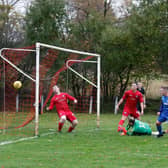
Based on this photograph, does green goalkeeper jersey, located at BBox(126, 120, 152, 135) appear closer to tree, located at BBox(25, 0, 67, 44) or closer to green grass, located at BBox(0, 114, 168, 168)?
green grass, located at BBox(0, 114, 168, 168)

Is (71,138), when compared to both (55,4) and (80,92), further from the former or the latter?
(55,4)

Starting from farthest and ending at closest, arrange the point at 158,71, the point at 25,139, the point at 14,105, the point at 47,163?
the point at 158,71 → the point at 14,105 → the point at 25,139 → the point at 47,163

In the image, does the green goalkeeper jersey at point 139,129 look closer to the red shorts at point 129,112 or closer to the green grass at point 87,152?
the green grass at point 87,152

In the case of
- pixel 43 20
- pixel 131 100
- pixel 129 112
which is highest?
pixel 43 20

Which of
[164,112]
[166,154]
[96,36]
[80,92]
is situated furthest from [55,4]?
[166,154]

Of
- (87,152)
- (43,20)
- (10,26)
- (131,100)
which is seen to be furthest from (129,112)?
(10,26)

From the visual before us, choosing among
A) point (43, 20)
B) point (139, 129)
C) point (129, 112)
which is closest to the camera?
point (139, 129)

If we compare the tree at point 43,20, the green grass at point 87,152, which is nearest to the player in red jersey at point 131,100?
the green grass at point 87,152

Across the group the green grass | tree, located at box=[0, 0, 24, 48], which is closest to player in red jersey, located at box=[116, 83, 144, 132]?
the green grass

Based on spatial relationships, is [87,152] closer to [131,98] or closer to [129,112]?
[131,98]

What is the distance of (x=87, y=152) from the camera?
33.2ft

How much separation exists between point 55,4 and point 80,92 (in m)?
7.03

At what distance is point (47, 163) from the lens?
28.5 feet

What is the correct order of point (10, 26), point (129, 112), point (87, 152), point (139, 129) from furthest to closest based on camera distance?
point (10, 26) < point (129, 112) < point (139, 129) < point (87, 152)
